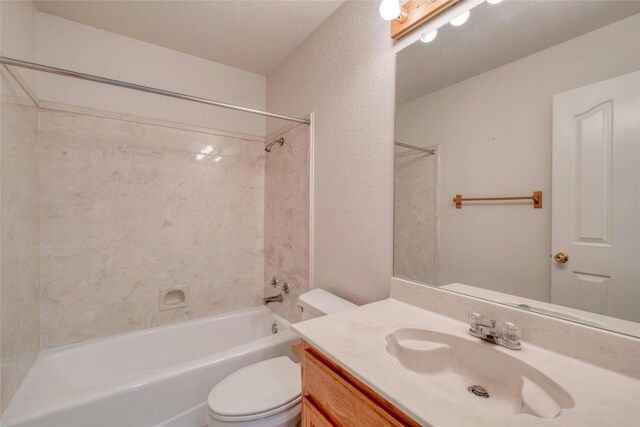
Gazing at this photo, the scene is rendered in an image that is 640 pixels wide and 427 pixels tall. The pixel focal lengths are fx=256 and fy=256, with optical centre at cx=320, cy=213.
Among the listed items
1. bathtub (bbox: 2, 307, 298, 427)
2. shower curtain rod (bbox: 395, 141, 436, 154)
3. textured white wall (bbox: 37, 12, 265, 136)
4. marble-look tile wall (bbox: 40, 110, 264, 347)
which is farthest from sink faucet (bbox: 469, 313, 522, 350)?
textured white wall (bbox: 37, 12, 265, 136)

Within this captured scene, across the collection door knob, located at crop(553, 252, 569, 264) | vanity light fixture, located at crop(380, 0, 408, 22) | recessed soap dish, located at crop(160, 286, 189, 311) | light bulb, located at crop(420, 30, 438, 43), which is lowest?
recessed soap dish, located at crop(160, 286, 189, 311)

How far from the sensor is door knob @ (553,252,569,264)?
0.74 m

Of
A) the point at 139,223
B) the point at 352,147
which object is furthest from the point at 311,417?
the point at 139,223

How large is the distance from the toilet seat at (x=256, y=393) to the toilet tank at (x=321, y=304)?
27 cm

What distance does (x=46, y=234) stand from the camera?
1.51 m

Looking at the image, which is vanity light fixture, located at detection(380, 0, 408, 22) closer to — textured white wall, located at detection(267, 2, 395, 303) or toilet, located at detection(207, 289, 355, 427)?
textured white wall, located at detection(267, 2, 395, 303)

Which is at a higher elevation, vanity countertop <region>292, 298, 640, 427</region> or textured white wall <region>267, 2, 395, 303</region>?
textured white wall <region>267, 2, 395, 303</region>

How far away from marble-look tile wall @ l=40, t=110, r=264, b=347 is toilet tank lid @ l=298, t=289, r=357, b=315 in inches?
38.9

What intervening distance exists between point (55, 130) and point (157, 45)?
887 millimetres

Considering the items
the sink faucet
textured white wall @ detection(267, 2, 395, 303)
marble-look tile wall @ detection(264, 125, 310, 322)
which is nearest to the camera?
the sink faucet

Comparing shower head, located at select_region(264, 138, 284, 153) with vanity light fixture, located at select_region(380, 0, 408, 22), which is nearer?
vanity light fixture, located at select_region(380, 0, 408, 22)

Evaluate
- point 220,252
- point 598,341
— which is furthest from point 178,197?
point 598,341

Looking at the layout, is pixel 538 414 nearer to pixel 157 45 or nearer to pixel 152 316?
pixel 152 316

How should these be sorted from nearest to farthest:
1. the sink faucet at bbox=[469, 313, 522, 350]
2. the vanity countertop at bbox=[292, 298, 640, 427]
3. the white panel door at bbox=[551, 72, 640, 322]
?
1. the vanity countertop at bbox=[292, 298, 640, 427]
2. the white panel door at bbox=[551, 72, 640, 322]
3. the sink faucet at bbox=[469, 313, 522, 350]
